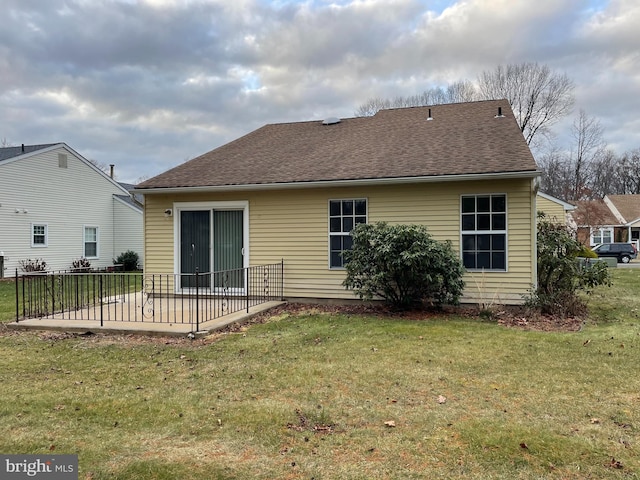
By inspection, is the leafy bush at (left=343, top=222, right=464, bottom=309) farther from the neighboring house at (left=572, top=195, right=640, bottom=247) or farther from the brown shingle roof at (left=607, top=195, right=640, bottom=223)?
the brown shingle roof at (left=607, top=195, right=640, bottom=223)

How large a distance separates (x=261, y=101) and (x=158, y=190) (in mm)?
12071

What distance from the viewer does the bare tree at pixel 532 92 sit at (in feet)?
95.3

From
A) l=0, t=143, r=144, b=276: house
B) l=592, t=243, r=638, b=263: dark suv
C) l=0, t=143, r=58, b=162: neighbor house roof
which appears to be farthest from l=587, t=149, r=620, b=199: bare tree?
l=0, t=143, r=58, b=162: neighbor house roof

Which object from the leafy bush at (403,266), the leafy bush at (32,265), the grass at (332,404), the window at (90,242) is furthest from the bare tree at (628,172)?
the leafy bush at (32,265)

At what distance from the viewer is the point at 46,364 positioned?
5.52 metres

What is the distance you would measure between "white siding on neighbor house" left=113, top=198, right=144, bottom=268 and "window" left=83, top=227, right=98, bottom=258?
1.07 m

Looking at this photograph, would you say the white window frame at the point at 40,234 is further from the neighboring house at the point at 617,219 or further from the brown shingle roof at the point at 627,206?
the brown shingle roof at the point at 627,206

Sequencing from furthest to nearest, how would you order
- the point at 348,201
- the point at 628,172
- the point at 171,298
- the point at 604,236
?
the point at 628,172
the point at 604,236
the point at 171,298
the point at 348,201

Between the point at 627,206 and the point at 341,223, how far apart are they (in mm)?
37943

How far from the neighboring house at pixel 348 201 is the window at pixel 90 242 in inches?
480

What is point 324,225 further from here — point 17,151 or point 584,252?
point 17,151

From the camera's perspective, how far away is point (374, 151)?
10.6 metres

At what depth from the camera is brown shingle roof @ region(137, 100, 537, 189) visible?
9.14 metres

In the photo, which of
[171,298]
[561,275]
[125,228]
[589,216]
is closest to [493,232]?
[561,275]
